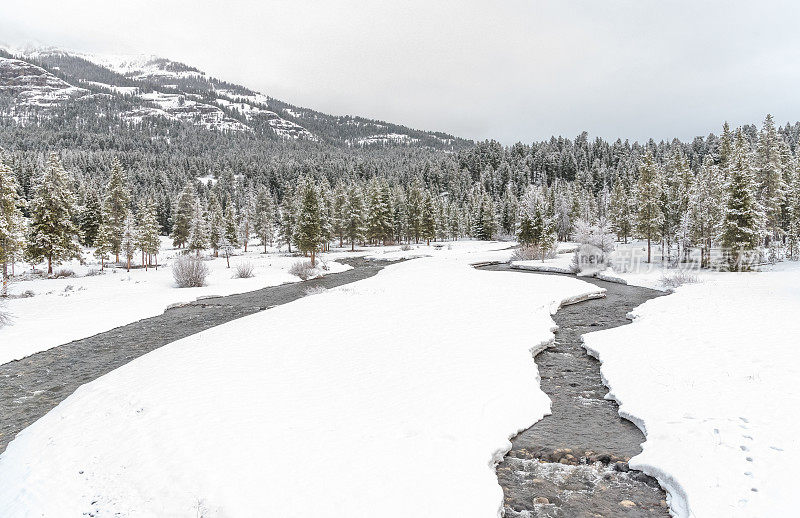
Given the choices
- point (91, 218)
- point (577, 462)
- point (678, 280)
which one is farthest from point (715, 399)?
point (91, 218)

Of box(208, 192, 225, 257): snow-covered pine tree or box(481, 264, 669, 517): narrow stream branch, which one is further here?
box(208, 192, 225, 257): snow-covered pine tree

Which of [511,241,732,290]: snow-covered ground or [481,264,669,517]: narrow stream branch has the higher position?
[511,241,732,290]: snow-covered ground

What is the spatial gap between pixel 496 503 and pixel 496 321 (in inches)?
509

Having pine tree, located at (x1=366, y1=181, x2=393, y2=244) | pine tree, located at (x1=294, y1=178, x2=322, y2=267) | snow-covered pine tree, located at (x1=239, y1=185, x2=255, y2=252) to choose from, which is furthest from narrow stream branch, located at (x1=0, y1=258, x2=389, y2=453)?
snow-covered pine tree, located at (x1=239, y1=185, x2=255, y2=252)

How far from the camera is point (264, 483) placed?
23.5ft

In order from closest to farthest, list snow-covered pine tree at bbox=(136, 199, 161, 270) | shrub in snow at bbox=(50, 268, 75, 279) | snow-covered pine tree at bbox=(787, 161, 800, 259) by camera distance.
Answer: shrub in snow at bbox=(50, 268, 75, 279) → snow-covered pine tree at bbox=(787, 161, 800, 259) → snow-covered pine tree at bbox=(136, 199, 161, 270)

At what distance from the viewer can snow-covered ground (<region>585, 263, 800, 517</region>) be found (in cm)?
701

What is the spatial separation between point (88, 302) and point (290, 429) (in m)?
25.8

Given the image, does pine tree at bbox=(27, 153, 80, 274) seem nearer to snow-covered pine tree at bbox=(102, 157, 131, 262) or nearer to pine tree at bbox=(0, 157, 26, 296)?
pine tree at bbox=(0, 157, 26, 296)

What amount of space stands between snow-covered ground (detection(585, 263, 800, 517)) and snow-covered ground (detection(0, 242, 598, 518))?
2.96 metres

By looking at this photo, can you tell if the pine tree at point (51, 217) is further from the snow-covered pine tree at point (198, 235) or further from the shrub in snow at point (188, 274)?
the snow-covered pine tree at point (198, 235)

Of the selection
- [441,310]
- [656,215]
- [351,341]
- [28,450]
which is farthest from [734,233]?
[28,450]

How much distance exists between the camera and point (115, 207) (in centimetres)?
5372

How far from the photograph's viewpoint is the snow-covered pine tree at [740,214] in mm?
35969
